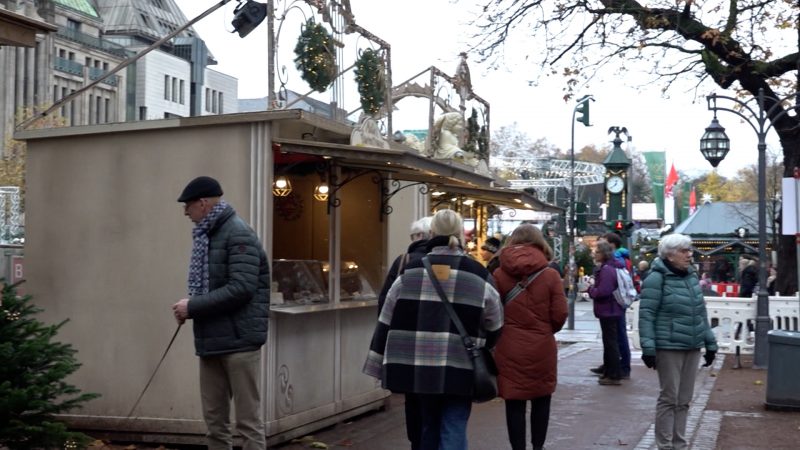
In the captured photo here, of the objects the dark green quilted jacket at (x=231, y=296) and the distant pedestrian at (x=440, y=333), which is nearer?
the distant pedestrian at (x=440, y=333)

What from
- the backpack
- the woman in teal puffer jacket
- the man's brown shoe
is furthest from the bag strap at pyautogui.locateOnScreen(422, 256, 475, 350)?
the man's brown shoe

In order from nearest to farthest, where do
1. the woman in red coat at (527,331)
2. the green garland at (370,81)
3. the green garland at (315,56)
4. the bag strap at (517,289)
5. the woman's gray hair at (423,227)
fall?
the woman in red coat at (527,331), the bag strap at (517,289), the woman's gray hair at (423,227), the green garland at (315,56), the green garland at (370,81)

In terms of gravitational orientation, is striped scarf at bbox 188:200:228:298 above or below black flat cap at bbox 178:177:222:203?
below

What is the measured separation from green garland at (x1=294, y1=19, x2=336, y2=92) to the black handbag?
3.53 metres

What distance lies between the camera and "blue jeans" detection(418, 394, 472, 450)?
633 cm

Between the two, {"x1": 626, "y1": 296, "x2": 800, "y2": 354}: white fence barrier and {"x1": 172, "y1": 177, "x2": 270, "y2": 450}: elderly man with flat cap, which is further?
{"x1": 626, "y1": 296, "x2": 800, "y2": 354}: white fence barrier

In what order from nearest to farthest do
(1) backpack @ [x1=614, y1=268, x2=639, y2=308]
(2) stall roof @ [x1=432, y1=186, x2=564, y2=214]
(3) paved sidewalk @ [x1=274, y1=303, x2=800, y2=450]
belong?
(3) paved sidewalk @ [x1=274, y1=303, x2=800, y2=450] → (1) backpack @ [x1=614, y1=268, x2=639, y2=308] → (2) stall roof @ [x1=432, y1=186, x2=564, y2=214]

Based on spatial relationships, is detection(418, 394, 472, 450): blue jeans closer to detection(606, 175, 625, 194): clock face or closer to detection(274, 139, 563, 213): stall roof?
detection(274, 139, 563, 213): stall roof

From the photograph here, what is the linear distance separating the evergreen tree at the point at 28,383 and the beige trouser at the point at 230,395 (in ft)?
2.56

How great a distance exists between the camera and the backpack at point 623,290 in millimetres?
13203

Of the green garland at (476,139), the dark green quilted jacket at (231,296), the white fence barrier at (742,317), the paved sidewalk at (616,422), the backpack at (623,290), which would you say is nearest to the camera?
the dark green quilted jacket at (231,296)

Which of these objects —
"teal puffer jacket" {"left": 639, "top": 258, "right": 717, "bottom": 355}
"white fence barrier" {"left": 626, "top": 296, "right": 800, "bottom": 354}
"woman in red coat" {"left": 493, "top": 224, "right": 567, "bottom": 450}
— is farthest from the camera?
"white fence barrier" {"left": 626, "top": 296, "right": 800, "bottom": 354}

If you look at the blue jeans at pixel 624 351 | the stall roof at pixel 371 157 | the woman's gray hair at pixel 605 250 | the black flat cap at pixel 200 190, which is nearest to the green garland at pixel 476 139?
the woman's gray hair at pixel 605 250

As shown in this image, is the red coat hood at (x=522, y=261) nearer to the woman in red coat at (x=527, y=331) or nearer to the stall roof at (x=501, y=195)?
the woman in red coat at (x=527, y=331)
